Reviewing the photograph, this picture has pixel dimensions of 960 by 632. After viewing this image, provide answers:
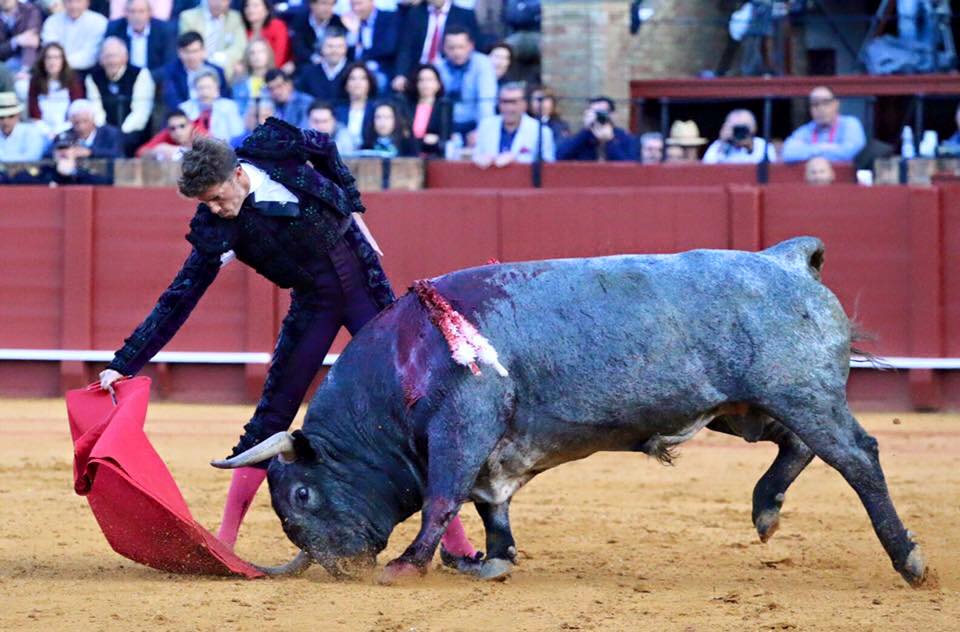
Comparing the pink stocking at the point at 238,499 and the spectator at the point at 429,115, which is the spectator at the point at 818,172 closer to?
the spectator at the point at 429,115

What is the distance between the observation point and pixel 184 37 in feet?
39.2

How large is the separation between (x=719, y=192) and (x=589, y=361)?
525cm

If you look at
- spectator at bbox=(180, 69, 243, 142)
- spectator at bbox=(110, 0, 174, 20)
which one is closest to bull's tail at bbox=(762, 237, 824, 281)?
spectator at bbox=(180, 69, 243, 142)

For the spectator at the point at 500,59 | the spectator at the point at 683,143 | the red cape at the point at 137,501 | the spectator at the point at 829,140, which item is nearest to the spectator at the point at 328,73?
the spectator at the point at 500,59

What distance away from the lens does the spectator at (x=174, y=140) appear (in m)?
11.5

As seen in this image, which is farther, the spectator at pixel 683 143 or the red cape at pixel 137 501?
the spectator at pixel 683 143

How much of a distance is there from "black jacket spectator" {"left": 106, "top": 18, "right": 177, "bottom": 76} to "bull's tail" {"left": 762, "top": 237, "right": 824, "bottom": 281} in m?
7.59

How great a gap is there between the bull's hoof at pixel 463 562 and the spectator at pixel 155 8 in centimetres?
789

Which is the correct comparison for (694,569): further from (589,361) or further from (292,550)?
(292,550)

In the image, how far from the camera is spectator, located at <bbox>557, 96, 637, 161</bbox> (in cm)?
1138

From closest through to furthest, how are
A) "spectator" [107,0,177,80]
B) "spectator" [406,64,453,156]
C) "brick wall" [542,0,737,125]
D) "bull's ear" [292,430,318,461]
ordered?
"bull's ear" [292,430,318,461] < "spectator" [406,64,453,156] < "spectator" [107,0,177,80] < "brick wall" [542,0,737,125]

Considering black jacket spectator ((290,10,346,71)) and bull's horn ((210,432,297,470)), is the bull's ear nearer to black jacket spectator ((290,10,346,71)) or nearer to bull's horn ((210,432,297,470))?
bull's horn ((210,432,297,470))

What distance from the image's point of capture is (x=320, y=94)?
458 inches

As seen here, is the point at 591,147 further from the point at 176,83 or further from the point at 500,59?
the point at 176,83
